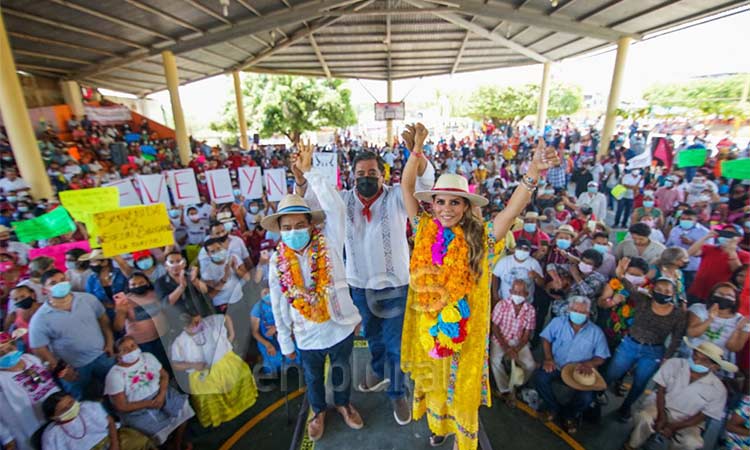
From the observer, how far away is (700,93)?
27297 millimetres

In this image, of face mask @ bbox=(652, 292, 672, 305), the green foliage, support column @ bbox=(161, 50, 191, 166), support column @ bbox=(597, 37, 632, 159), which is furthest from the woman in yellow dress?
the green foliage

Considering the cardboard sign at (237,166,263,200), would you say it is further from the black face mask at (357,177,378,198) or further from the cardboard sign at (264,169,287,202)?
the black face mask at (357,177,378,198)

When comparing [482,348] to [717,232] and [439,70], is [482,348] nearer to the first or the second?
[717,232]

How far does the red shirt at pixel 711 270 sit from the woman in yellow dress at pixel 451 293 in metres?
3.14

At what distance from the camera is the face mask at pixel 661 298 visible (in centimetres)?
296

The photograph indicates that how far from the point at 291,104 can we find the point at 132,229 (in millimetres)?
20741

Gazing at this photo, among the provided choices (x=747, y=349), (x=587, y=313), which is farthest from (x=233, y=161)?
(x=747, y=349)

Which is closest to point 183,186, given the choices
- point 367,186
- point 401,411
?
point 367,186

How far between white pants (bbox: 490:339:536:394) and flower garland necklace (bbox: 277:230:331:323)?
197cm

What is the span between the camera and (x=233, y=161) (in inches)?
497

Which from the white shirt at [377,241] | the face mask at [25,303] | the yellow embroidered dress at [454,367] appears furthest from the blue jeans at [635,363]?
the face mask at [25,303]

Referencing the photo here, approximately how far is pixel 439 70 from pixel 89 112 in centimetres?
1705

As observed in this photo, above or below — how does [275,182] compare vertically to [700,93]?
below

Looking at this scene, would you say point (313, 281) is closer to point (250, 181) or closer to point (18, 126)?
point (250, 181)
